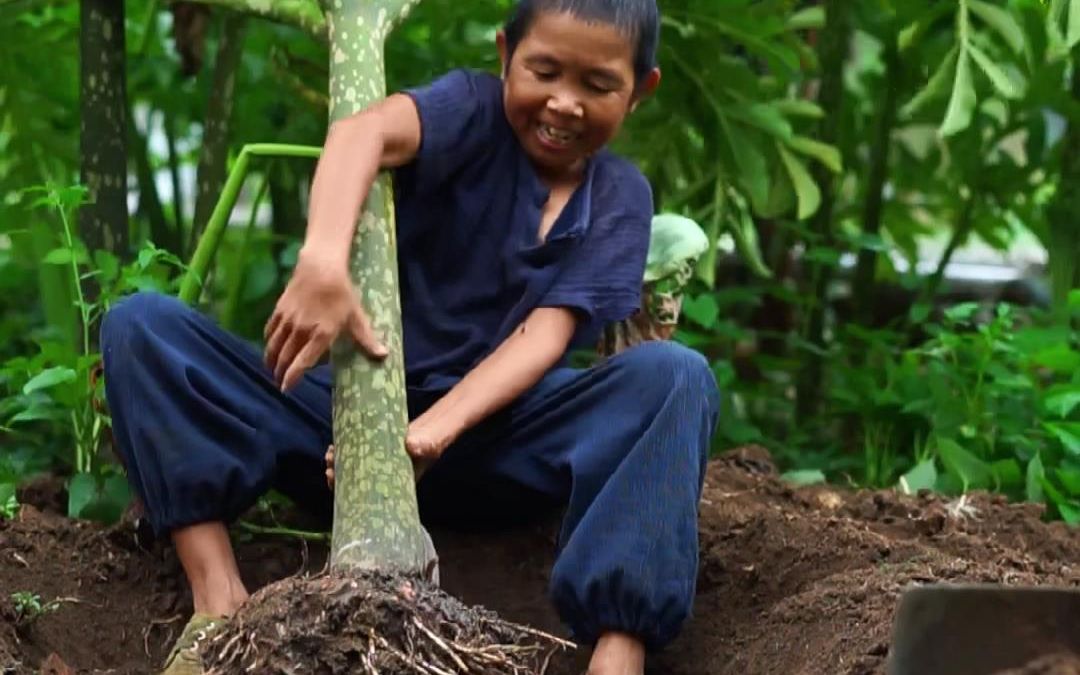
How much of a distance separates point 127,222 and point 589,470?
3.81 ft

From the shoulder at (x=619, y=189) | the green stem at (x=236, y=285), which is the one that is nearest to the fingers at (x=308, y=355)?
the shoulder at (x=619, y=189)

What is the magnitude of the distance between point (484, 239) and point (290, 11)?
0.47 m

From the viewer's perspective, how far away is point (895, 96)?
387 cm

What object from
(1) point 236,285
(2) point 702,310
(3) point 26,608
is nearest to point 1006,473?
(2) point 702,310

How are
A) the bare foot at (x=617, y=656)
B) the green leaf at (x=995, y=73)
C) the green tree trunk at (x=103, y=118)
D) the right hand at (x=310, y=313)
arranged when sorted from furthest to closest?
the green tree trunk at (x=103, y=118) → the green leaf at (x=995, y=73) → the bare foot at (x=617, y=656) → the right hand at (x=310, y=313)

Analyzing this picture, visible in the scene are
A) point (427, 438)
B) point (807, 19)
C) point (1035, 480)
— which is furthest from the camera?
point (807, 19)

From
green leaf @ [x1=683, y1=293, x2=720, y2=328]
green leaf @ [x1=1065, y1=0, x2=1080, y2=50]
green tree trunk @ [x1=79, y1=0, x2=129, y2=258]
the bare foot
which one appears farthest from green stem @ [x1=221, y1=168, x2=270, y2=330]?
green leaf @ [x1=1065, y1=0, x2=1080, y2=50]

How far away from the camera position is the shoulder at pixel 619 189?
7.97ft

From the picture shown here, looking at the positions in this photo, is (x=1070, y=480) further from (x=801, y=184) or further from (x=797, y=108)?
(x=797, y=108)

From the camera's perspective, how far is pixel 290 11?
256cm

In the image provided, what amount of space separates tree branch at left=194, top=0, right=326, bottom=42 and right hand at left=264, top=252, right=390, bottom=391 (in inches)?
20.4

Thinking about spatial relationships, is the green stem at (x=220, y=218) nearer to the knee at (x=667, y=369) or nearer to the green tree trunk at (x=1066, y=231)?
the knee at (x=667, y=369)

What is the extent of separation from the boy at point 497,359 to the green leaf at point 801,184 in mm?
796

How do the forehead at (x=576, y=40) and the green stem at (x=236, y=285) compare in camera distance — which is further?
the green stem at (x=236, y=285)
